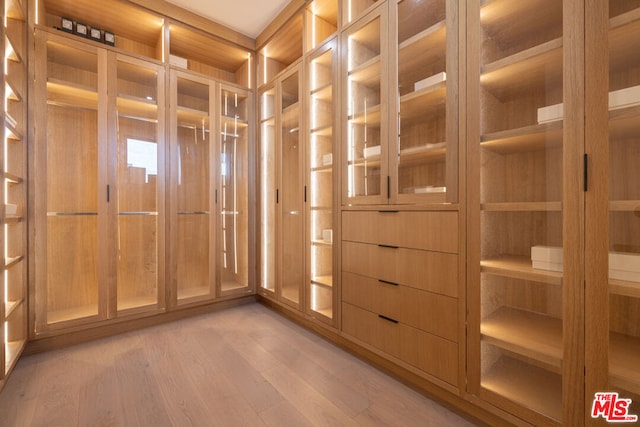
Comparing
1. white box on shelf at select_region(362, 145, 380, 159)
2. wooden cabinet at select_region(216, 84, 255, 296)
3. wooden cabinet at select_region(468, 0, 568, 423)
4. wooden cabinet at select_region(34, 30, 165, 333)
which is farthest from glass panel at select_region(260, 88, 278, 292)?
wooden cabinet at select_region(468, 0, 568, 423)

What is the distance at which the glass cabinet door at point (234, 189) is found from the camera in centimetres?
302

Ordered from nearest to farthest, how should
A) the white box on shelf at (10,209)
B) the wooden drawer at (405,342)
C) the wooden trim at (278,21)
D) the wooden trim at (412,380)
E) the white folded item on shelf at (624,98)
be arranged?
the white folded item on shelf at (624,98), the wooden trim at (412,380), the wooden drawer at (405,342), the white box on shelf at (10,209), the wooden trim at (278,21)

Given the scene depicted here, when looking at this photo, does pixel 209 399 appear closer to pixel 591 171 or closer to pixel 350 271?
pixel 350 271

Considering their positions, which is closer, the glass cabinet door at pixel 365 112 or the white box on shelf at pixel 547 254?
the white box on shelf at pixel 547 254

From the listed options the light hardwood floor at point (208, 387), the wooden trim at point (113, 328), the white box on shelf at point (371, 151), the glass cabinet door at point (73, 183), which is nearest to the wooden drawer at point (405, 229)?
the white box on shelf at point (371, 151)

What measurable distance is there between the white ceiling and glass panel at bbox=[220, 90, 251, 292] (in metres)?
0.66

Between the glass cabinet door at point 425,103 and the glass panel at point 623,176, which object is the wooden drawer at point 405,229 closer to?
the glass cabinet door at point 425,103

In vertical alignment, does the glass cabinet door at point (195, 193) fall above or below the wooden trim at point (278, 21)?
below

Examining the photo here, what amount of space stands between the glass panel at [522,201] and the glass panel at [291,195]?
149cm

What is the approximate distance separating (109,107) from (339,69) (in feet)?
6.22

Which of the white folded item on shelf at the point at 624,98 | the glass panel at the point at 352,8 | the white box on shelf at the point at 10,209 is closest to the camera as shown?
the white folded item on shelf at the point at 624,98

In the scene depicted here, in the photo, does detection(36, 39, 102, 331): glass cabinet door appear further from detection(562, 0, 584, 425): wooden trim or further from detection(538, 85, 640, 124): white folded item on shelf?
detection(538, 85, 640, 124): white folded item on shelf

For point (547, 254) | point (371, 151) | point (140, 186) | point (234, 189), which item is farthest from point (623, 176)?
point (140, 186)

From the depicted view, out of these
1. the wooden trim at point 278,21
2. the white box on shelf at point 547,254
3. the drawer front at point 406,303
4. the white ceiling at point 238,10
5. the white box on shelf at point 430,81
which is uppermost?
the white ceiling at point 238,10
